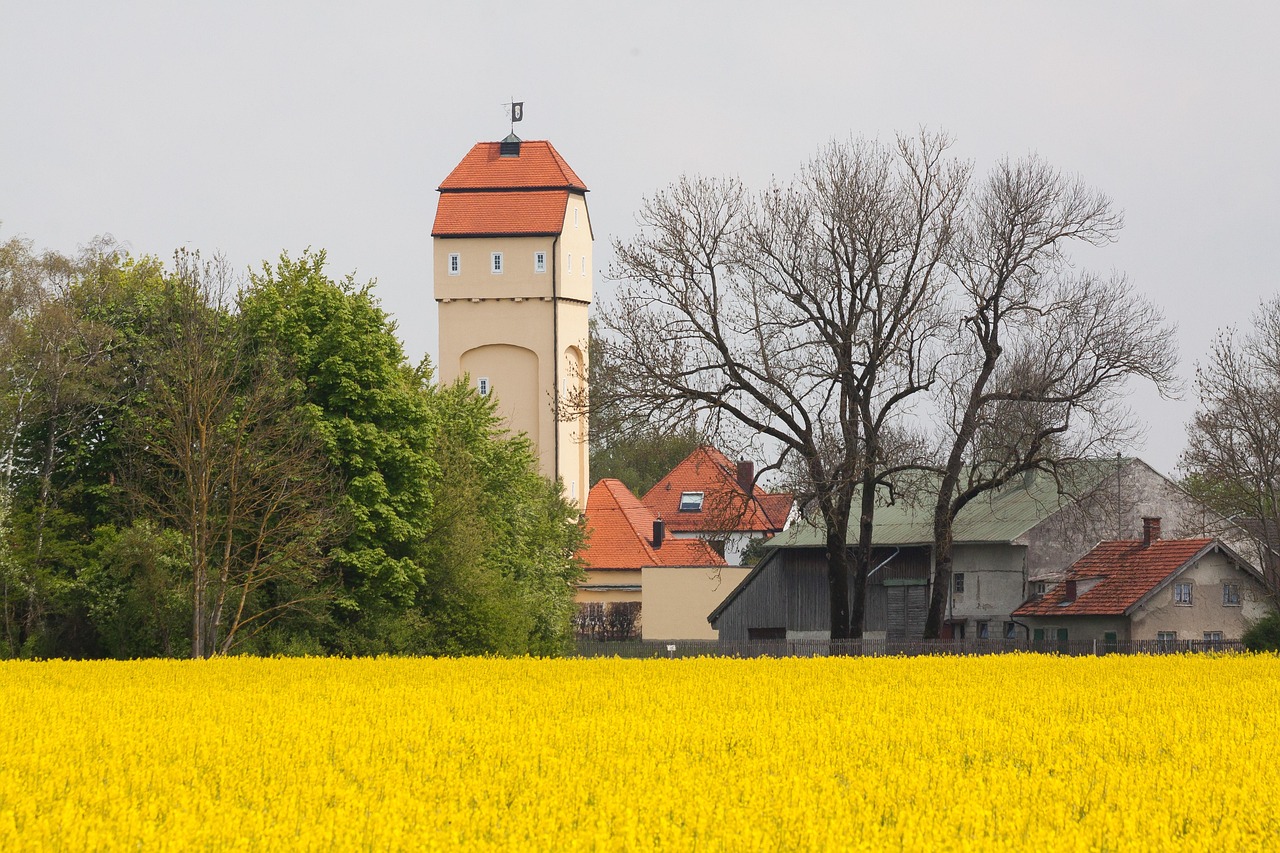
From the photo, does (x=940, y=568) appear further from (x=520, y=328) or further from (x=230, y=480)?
(x=520, y=328)

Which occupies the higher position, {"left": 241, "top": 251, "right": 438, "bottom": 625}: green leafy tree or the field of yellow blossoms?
{"left": 241, "top": 251, "right": 438, "bottom": 625}: green leafy tree

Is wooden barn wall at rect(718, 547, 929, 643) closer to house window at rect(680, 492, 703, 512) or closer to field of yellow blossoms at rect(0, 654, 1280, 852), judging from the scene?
house window at rect(680, 492, 703, 512)

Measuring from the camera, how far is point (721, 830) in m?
10.2

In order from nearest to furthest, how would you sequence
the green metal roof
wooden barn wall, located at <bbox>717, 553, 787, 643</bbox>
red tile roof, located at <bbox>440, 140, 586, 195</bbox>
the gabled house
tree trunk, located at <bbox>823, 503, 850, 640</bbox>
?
tree trunk, located at <bbox>823, 503, 850, 640</bbox> → the gabled house → the green metal roof → wooden barn wall, located at <bbox>717, 553, 787, 643</bbox> → red tile roof, located at <bbox>440, 140, 586, 195</bbox>

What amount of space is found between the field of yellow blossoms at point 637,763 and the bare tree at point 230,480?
14187 millimetres

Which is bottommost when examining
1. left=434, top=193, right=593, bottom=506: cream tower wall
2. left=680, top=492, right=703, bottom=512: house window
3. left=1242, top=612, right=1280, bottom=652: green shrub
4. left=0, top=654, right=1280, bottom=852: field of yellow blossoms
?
left=0, top=654, right=1280, bottom=852: field of yellow blossoms

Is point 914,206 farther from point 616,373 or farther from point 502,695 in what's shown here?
point 502,695

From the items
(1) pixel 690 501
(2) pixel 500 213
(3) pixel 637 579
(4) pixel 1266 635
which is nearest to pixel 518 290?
(2) pixel 500 213

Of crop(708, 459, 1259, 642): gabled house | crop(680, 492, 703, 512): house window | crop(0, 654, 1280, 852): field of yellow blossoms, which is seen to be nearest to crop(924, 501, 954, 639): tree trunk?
crop(708, 459, 1259, 642): gabled house

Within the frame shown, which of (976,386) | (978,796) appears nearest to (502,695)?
(978,796)

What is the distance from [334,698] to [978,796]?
37.5 ft

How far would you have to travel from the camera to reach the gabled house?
186 ft

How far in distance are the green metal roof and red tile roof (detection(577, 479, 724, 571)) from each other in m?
15.7

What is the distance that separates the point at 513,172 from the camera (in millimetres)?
82000
